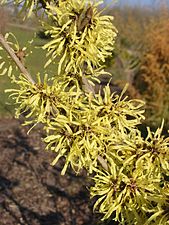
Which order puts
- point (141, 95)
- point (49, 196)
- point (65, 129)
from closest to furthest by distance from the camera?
point (65, 129) < point (49, 196) < point (141, 95)

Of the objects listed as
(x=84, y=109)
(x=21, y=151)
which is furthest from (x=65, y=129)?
(x=21, y=151)

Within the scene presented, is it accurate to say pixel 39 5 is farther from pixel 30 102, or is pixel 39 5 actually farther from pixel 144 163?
pixel 144 163

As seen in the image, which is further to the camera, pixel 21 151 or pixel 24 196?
pixel 21 151

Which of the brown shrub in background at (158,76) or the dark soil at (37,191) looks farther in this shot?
the brown shrub in background at (158,76)

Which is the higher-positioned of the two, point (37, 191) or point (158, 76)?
point (158, 76)

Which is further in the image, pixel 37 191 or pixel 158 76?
pixel 158 76

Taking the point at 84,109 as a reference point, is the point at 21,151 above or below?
below

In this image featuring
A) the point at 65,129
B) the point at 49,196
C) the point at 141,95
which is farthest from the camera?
the point at 141,95

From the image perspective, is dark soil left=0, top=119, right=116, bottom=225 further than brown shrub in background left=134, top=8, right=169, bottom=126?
No
